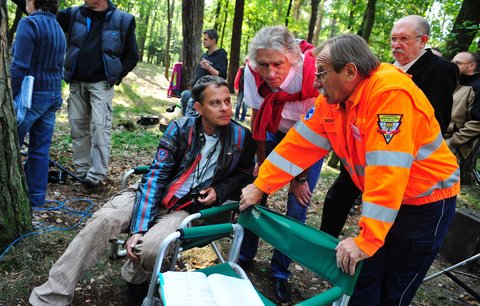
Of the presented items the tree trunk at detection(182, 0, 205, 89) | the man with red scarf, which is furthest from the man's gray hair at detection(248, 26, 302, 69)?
the tree trunk at detection(182, 0, 205, 89)

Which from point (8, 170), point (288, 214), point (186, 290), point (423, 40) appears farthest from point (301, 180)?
point (8, 170)

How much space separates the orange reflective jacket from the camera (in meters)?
1.53

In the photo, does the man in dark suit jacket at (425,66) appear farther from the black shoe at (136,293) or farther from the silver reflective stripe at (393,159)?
the black shoe at (136,293)

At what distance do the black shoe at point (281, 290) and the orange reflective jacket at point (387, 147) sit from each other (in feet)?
4.38

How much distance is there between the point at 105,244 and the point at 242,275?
870mm

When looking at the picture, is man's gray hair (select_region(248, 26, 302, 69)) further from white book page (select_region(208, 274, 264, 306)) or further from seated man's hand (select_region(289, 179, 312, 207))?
white book page (select_region(208, 274, 264, 306))

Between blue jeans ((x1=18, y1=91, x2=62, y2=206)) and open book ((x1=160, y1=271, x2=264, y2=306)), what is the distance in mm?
2353

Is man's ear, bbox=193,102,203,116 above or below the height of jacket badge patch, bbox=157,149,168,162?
above

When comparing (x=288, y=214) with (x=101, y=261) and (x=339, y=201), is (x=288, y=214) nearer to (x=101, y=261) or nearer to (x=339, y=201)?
(x=339, y=201)

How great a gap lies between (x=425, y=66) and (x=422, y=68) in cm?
3

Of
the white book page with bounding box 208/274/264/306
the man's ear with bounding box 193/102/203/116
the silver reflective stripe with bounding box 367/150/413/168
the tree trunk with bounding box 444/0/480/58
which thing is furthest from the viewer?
the tree trunk with bounding box 444/0/480/58

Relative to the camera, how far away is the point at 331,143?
2.10m

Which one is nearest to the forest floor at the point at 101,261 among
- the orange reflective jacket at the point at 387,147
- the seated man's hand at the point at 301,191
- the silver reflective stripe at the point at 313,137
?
the seated man's hand at the point at 301,191

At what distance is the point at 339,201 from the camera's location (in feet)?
10.0
